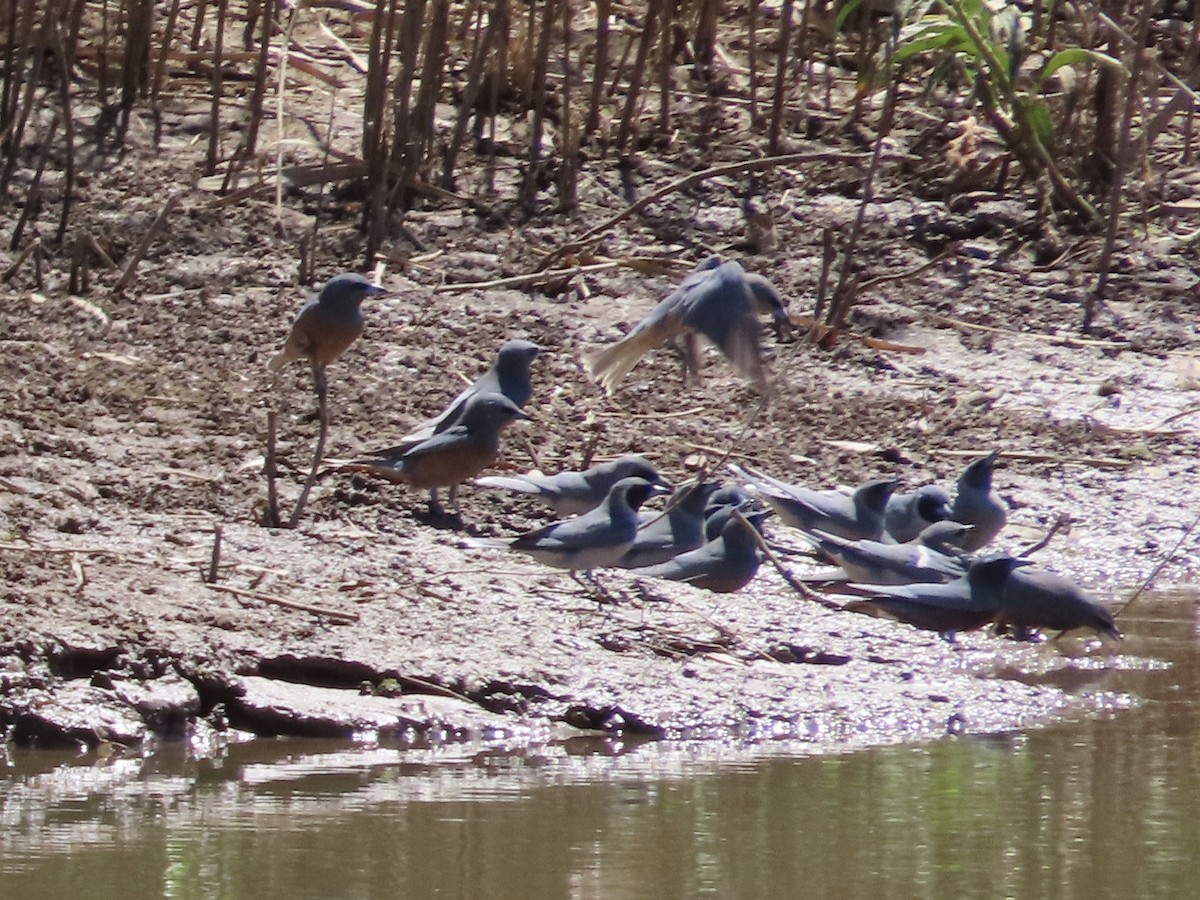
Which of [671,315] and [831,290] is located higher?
[671,315]

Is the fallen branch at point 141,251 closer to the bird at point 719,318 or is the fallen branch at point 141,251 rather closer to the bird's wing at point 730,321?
the bird at point 719,318

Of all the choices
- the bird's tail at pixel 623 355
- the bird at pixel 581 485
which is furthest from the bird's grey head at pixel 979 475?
the bird's tail at pixel 623 355

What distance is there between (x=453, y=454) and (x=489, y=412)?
19 centimetres

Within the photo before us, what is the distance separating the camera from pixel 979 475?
6715mm

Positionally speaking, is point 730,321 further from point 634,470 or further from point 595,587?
point 634,470

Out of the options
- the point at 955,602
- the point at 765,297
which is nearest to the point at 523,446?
the point at 765,297

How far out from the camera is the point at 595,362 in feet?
21.0

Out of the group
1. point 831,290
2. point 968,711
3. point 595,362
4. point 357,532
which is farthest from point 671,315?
point 831,290

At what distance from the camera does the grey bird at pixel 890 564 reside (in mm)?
6156

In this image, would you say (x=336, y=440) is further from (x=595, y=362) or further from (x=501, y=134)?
(x=501, y=134)

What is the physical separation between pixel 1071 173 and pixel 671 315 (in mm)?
4504

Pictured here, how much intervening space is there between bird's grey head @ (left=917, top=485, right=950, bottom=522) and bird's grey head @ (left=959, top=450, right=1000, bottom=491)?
0.08 metres

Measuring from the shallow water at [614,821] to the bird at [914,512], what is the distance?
196 centimetres

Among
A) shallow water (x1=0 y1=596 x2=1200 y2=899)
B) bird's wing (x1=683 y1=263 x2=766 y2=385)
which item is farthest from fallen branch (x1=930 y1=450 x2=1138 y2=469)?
shallow water (x1=0 y1=596 x2=1200 y2=899)
